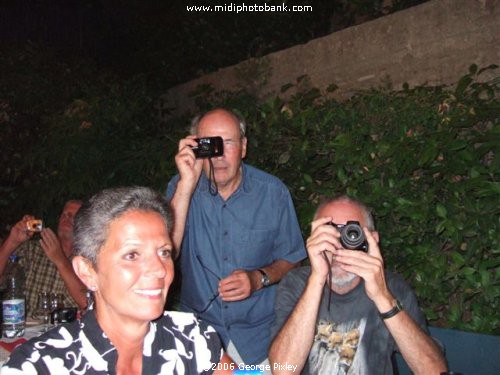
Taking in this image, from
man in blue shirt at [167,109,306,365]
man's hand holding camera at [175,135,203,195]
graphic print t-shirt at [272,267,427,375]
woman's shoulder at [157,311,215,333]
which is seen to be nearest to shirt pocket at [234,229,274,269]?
man in blue shirt at [167,109,306,365]

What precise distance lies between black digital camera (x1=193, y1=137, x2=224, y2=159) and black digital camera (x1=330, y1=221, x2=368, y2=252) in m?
0.92

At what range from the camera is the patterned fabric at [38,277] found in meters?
3.82

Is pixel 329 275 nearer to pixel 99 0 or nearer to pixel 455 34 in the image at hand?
pixel 455 34

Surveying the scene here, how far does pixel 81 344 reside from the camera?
1658 millimetres

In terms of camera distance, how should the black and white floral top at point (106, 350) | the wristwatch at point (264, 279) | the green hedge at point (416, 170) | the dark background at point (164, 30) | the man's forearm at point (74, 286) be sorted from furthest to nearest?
the dark background at point (164, 30) < the man's forearm at point (74, 286) < the wristwatch at point (264, 279) < the green hedge at point (416, 170) < the black and white floral top at point (106, 350)

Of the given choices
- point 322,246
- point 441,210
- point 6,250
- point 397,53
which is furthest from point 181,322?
point 397,53

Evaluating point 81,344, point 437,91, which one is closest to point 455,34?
point 437,91

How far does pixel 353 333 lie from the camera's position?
2.29m

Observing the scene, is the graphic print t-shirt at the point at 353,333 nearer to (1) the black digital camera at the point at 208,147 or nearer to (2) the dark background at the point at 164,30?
(1) the black digital camera at the point at 208,147

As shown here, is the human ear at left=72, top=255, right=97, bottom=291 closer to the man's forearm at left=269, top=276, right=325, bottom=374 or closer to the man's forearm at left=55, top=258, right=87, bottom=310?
the man's forearm at left=269, top=276, right=325, bottom=374

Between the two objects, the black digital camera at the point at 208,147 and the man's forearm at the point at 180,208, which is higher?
the black digital camera at the point at 208,147

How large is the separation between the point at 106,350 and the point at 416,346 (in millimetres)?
1152

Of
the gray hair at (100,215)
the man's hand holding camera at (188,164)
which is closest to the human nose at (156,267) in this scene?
the gray hair at (100,215)

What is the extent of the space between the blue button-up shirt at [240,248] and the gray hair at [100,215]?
119cm
